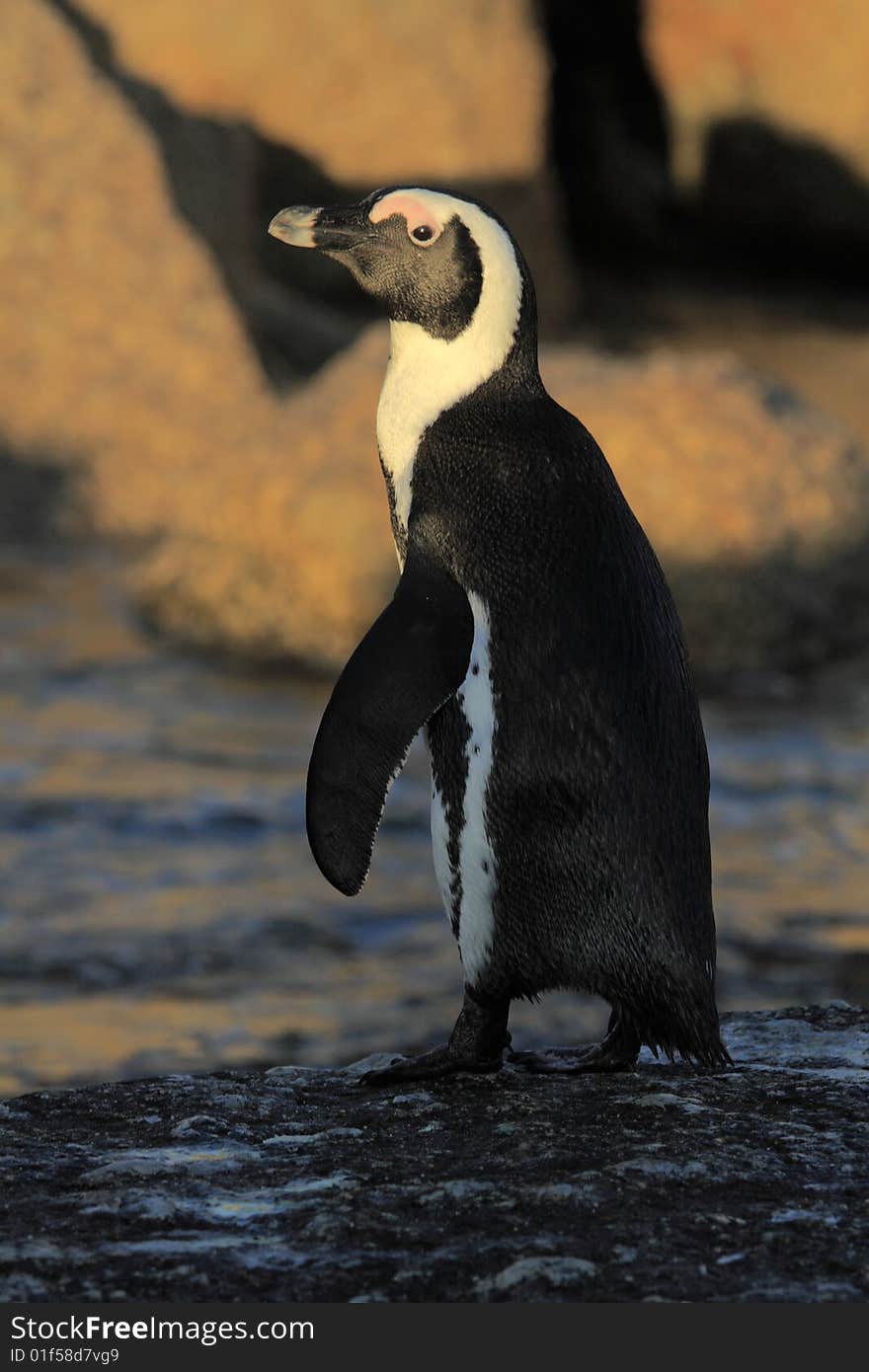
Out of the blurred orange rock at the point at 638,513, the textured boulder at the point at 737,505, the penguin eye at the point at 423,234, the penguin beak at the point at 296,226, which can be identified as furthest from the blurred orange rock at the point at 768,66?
the penguin eye at the point at 423,234

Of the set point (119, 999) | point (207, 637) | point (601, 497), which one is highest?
point (207, 637)

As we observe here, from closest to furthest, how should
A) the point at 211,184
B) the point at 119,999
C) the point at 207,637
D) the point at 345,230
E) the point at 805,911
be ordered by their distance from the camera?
1. the point at 345,230
2. the point at 119,999
3. the point at 805,911
4. the point at 207,637
5. the point at 211,184

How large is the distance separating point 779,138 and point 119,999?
10125mm

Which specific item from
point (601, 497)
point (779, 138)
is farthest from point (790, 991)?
point (779, 138)

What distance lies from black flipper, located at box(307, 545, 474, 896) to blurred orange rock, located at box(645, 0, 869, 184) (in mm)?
11804

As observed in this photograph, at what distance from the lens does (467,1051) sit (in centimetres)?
310

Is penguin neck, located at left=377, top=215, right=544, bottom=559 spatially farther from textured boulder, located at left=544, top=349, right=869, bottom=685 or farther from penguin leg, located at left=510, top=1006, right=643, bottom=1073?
textured boulder, located at left=544, top=349, right=869, bottom=685

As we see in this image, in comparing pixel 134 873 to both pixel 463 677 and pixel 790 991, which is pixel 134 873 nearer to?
pixel 790 991

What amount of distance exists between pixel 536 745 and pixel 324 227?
0.98 meters

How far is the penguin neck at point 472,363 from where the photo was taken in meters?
3.17

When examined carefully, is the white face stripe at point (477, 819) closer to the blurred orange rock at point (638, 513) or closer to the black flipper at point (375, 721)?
the black flipper at point (375, 721)

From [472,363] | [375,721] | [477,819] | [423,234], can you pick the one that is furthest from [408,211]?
[477,819]

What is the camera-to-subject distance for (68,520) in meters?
10.9

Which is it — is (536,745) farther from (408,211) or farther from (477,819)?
(408,211)
